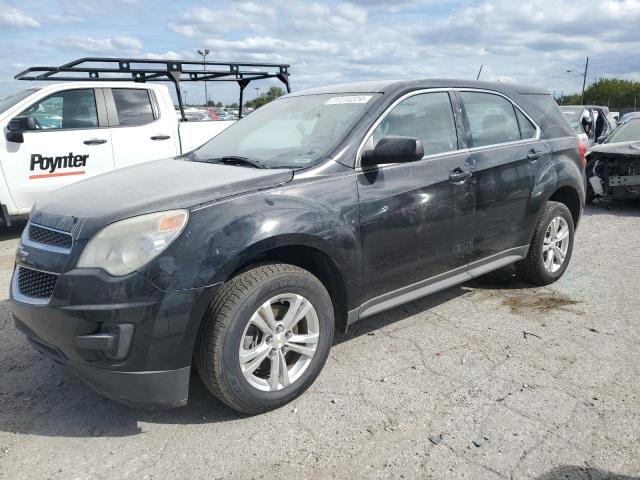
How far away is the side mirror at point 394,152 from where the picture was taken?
3197mm

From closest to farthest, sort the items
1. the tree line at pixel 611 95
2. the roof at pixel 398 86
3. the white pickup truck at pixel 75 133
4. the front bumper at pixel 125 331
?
1. the front bumper at pixel 125 331
2. the roof at pixel 398 86
3. the white pickup truck at pixel 75 133
4. the tree line at pixel 611 95

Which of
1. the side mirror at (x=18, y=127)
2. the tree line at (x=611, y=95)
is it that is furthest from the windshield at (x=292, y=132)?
the tree line at (x=611, y=95)

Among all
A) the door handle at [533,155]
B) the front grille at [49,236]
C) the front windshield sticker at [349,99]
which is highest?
the front windshield sticker at [349,99]

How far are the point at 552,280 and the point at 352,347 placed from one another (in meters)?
2.28

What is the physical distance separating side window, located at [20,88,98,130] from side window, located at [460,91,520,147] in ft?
17.5

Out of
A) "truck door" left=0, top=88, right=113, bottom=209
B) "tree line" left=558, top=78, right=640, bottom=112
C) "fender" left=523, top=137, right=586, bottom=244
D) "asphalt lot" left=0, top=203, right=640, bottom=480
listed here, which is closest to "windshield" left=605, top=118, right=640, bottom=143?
"fender" left=523, top=137, right=586, bottom=244

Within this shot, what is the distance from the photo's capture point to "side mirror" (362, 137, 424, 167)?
3197 millimetres

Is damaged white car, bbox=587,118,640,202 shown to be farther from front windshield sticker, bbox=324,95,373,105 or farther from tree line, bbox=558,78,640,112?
tree line, bbox=558,78,640,112

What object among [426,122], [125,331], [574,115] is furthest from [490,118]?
[574,115]

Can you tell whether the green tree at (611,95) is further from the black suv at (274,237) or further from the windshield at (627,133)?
the black suv at (274,237)

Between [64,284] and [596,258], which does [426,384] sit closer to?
[64,284]

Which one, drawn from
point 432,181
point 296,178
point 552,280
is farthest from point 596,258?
point 296,178

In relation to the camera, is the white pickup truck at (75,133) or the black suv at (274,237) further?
the white pickup truck at (75,133)

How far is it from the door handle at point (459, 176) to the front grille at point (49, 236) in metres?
2.44
